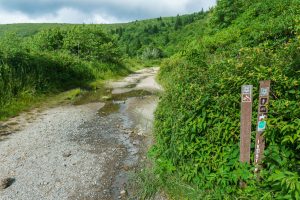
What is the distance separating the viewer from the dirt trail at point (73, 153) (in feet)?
19.4

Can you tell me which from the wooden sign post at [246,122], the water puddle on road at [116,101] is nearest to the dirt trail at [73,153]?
the water puddle on road at [116,101]

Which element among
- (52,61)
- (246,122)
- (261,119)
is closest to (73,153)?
(246,122)

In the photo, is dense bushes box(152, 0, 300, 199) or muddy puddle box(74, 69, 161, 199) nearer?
dense bushes box(152, 0, 300, 199)

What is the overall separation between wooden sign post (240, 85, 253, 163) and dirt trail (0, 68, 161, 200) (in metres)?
2.44

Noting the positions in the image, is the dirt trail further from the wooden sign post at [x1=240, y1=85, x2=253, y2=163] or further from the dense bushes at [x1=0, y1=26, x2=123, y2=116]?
the dense bushes at [x1=0, y1=26, x2=123, y2=116]

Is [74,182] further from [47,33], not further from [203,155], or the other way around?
[47,33]

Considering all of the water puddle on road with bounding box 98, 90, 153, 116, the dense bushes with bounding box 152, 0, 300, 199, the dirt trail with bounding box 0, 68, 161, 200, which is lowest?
the dirt trail with bounding box 0, 68, 161, 200

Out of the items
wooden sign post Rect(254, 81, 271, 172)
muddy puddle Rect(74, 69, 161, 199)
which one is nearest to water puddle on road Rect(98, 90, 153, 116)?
muddy puddle Rect(74, 69, 161, 199)

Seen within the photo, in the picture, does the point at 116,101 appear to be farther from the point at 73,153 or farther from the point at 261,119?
the point at 261,119

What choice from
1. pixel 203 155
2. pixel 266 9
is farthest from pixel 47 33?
pixel 203 155

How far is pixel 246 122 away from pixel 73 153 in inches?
192

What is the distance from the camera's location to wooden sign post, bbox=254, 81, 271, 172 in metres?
4.14

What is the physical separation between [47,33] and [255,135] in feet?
92.5

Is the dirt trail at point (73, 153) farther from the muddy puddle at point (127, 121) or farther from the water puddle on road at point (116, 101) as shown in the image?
the water puddle on road at point (116, 101)
